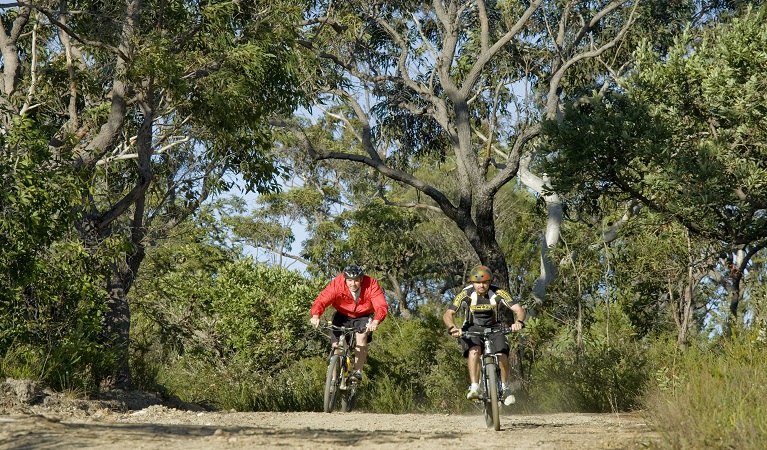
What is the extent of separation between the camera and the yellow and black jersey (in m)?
8.59

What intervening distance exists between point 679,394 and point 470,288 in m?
2.45

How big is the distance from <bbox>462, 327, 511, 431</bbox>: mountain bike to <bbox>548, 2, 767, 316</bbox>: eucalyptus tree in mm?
3879

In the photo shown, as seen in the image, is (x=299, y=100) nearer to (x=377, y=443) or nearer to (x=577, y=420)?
(x=577, y=420)

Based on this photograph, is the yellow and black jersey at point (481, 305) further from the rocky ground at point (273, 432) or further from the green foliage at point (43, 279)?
the green foliage at point (43, 279)

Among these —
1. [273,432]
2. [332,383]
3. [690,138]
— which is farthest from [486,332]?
[690,138]

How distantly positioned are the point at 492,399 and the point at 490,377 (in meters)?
0.20

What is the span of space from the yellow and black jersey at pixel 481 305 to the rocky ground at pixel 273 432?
3.15 ft

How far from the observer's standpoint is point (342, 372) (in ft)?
34.7

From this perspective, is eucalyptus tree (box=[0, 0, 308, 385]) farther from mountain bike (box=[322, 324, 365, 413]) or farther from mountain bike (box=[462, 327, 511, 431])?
mountain bike (box=[462, 327, 511, 431])

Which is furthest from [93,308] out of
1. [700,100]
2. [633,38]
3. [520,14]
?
[633,38]

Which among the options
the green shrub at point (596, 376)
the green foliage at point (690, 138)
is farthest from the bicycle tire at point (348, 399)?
the green foliage at point (690, 138)

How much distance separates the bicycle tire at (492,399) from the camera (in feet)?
26.4

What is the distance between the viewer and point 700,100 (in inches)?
468

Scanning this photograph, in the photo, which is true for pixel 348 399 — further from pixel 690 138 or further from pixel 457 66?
pixel 457 66
